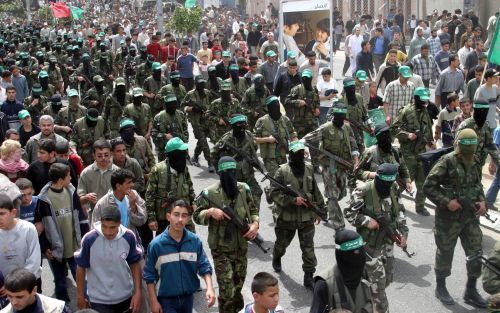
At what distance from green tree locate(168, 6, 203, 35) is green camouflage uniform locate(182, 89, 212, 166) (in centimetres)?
1478

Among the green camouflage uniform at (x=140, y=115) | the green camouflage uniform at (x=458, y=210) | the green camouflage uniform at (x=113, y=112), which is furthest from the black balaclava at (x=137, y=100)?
the green camouflage uniform at (x=458, y=210)

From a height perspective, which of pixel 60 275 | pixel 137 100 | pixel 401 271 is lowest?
pixel 401 271

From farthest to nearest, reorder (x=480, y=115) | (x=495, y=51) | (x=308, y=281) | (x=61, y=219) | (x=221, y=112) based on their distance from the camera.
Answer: (x=221, y=112)
(x=495, y=51)
(x=480, y=115)
(x=308, y=281)
(x=61, y=219)

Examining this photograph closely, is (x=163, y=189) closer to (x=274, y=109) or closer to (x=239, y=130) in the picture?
(x=239, y=130)

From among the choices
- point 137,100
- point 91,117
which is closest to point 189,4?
point 137,100

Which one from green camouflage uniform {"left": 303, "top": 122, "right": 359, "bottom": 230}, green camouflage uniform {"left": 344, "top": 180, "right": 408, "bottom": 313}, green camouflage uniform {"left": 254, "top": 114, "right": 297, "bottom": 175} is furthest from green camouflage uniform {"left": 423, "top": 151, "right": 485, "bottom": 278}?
green camouflage uniform {"left": 254, "top": 114, "right": 297, "bottom": 175}

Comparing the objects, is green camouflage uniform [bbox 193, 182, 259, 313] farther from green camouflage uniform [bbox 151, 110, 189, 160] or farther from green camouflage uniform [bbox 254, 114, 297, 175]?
green camouflage uniform [bbox 151, 110, 189, 160]

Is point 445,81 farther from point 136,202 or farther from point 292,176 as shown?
point 136,202

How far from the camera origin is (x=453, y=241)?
7.43m

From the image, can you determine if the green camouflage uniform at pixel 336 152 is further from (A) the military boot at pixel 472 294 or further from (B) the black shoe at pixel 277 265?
(A) the military boot at pixel 472 294

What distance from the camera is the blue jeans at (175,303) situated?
5.71m

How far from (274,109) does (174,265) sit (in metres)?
4.87

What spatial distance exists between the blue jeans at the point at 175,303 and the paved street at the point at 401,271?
1664mm

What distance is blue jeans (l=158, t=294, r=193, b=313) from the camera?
18.7 feet
